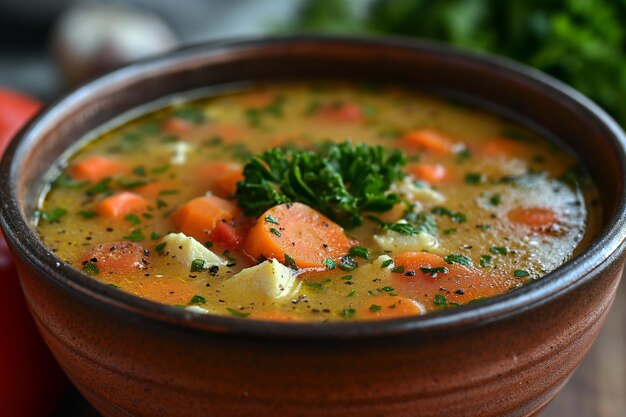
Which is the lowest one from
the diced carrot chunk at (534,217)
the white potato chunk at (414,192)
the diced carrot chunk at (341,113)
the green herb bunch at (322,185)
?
the green herb bunch at (322,185)

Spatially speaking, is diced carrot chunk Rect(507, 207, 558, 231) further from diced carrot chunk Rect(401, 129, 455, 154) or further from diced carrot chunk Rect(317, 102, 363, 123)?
diced carrot chunk Rect(317, 102, 363, 123)

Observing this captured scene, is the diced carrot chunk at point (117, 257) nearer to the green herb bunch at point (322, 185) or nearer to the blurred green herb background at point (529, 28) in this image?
the green herb bunch at point (322, 185)

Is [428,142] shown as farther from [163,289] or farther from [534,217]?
[163,289]

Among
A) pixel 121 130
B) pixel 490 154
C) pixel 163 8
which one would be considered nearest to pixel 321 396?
pixel 490 154

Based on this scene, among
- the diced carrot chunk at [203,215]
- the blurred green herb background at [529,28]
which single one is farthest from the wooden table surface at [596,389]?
the blurred green herb background at [529,28]

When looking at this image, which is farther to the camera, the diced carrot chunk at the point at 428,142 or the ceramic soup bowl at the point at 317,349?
the diced carrot chunk at the point at 428,142

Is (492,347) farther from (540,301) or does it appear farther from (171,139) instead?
(171,139)
